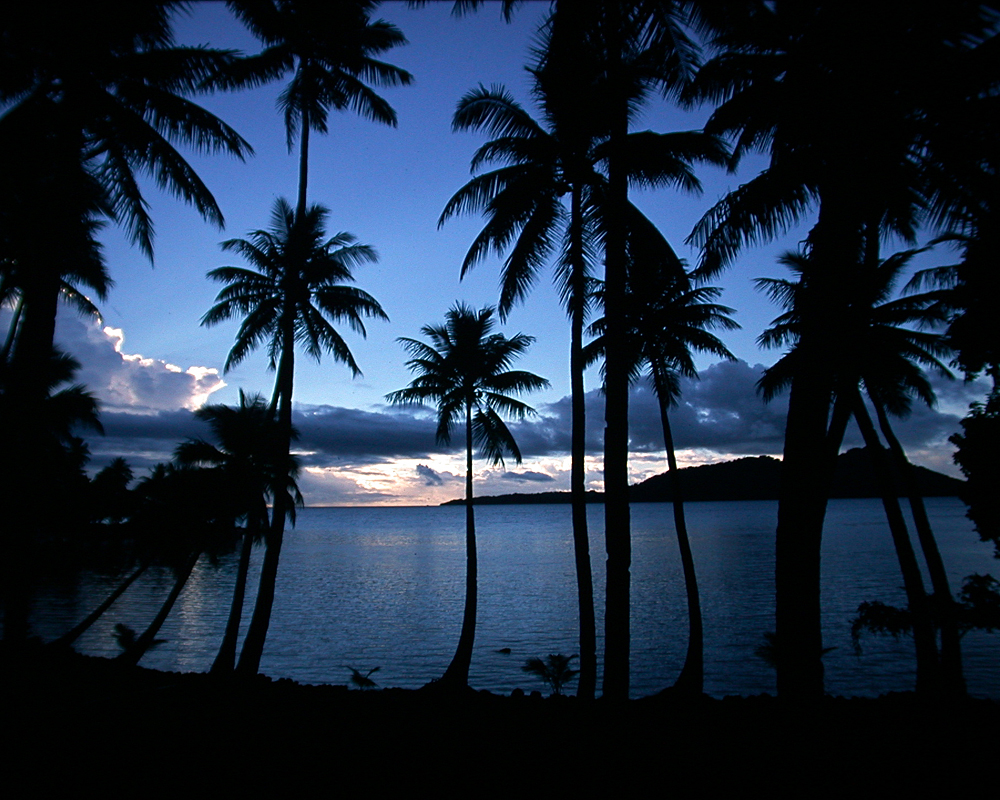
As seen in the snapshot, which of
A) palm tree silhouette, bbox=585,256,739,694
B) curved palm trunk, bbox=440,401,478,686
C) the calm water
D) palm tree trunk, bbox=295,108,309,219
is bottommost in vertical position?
the calm water

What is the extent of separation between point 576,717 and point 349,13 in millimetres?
16548

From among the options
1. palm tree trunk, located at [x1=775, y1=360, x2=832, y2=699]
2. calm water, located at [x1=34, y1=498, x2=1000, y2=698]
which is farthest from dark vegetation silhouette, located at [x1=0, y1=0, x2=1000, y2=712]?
calm water, located at [x1=34, y1=498, x2=1000, y2=698]

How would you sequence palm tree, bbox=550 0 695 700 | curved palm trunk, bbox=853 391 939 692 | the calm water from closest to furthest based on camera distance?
palm tree, bbox=550 0 695 700 < curved palm trunk, bbox=853 391 939 692 < the calm water

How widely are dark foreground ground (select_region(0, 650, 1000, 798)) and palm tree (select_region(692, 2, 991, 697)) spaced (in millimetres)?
1182

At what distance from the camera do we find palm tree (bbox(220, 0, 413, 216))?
14531 millimetres

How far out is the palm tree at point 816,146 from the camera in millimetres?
7734

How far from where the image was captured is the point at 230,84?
14516 mm

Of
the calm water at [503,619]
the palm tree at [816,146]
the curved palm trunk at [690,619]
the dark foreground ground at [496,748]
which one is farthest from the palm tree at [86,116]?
the calm water at [503,619]

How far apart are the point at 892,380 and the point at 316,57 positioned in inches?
705

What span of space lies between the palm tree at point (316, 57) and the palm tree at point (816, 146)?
8.92m

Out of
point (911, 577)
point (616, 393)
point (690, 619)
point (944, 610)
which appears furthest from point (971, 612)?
point (616, 393)

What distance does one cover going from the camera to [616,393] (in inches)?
392

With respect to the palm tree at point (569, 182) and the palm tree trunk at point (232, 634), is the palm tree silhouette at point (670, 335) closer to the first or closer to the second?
the palm tree at point (569, 182)

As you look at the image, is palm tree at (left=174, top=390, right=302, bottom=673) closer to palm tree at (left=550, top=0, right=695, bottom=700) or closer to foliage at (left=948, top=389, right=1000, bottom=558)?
palm tree at (left=550, top=0, right=695, bottom=700)
